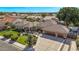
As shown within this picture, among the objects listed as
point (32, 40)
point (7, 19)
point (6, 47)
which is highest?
point (7, 19)

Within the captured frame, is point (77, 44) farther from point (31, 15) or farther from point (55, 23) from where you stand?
point (31, 15)

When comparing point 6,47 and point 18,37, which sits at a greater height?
point 18,37

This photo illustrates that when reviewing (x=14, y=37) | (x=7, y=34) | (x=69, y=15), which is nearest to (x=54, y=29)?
(x=69, y=15)

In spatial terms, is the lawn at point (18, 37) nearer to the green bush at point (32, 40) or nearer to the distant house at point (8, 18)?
the green bush at point (32, 40)

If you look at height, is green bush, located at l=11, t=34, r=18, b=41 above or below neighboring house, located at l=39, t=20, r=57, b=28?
below

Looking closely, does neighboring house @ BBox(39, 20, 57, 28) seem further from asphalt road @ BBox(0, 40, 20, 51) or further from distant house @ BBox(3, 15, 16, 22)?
asphalt road @ BBox(0, 40, 20, 51)

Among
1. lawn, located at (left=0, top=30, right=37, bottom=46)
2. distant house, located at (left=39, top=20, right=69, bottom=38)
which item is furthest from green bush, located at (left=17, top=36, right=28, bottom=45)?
distant house, located at (left=39, top=20, right=69, bottom=38)

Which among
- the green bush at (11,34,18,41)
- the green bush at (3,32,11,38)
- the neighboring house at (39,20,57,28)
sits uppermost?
the neighboring house at (39,20,57,28)

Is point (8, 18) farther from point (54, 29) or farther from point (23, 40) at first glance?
point (54, 29)
